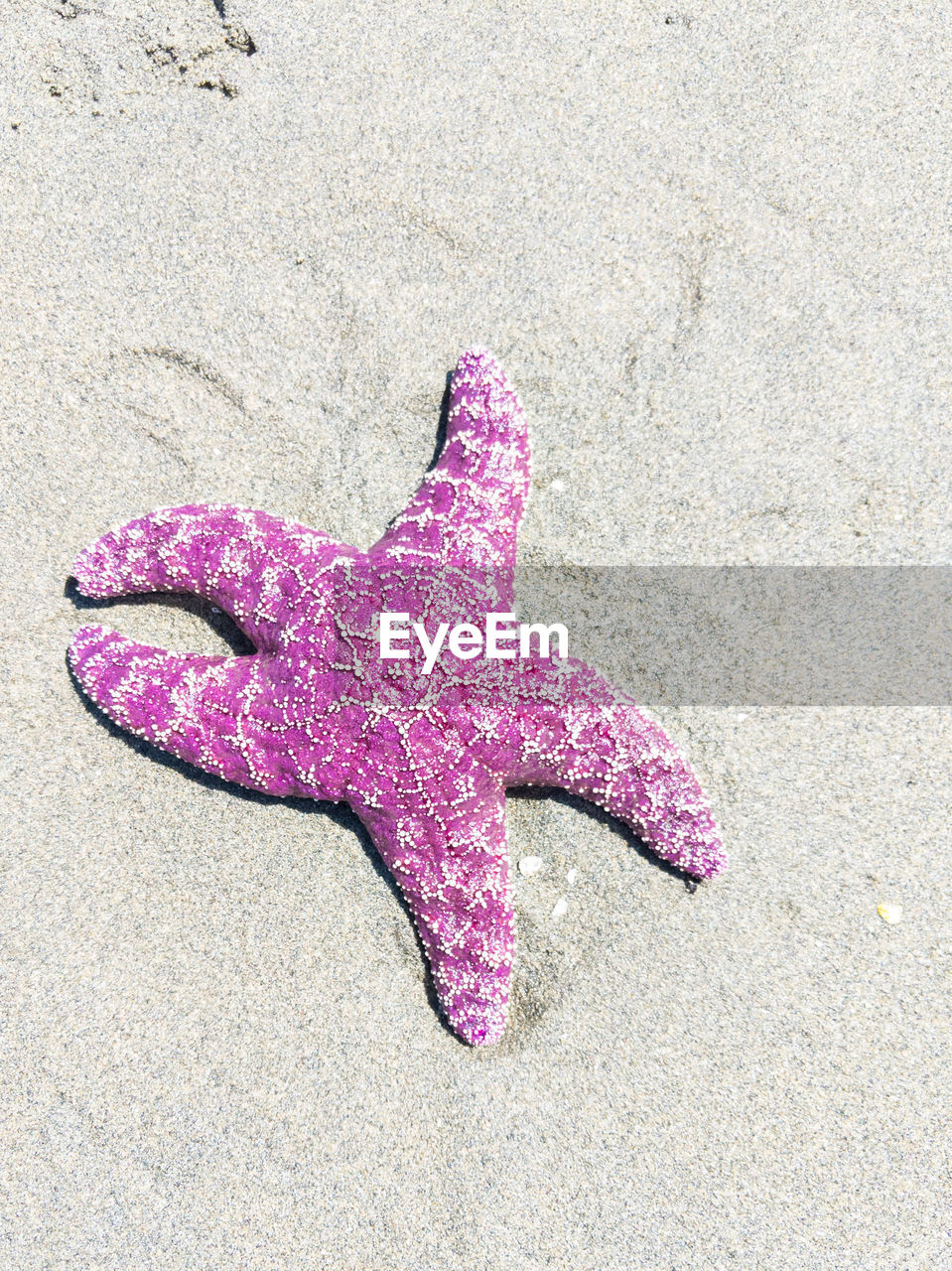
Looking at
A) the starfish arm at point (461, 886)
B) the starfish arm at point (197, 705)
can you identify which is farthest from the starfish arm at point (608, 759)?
the starfish arm at point (197, 705)

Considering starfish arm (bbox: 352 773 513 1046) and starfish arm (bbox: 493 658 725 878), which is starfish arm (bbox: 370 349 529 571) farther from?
starfish arm (bbox: 352 773 513 1046)

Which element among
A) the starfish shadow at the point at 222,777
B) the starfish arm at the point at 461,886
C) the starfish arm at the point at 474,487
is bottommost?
the starfish arm at the point at 461,886

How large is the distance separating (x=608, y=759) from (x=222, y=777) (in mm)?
1344

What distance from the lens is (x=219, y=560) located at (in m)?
2.66

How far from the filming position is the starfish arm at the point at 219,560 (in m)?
2.57

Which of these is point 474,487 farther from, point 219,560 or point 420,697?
point 219,560

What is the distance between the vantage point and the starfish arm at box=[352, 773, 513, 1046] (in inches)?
96.7

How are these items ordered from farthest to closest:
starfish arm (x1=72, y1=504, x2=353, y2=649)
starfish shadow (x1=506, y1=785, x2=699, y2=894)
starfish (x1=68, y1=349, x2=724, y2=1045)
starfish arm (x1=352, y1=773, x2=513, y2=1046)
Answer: starfish shadow (x1=506, y1=785, x2=699, y2=894) → starfish arm (x1=72, y1=504, x2=353, y2=649) → starfish arm (x1=352, y1=773, x2=513, y2=1046) → starfish (x1=68, y1=349, x2=724, y2=1045)

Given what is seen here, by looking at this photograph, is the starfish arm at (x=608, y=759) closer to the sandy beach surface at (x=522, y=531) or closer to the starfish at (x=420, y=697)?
the starfish at (x=420, y=697)

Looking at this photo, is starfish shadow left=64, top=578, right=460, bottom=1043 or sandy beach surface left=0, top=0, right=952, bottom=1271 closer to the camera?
sandy beach surface left=0, top=0, right=952, bottom=1271

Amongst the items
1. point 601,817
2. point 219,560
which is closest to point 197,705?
point 219,560

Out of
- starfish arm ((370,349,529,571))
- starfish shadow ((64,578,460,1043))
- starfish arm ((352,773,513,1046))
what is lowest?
starfish arm ((352,773,513,1046))

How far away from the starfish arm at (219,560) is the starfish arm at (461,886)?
2.46 feet

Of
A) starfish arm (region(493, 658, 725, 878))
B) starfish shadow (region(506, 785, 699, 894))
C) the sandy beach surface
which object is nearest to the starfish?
starfish arm (region(493, 658, 725, 878))
